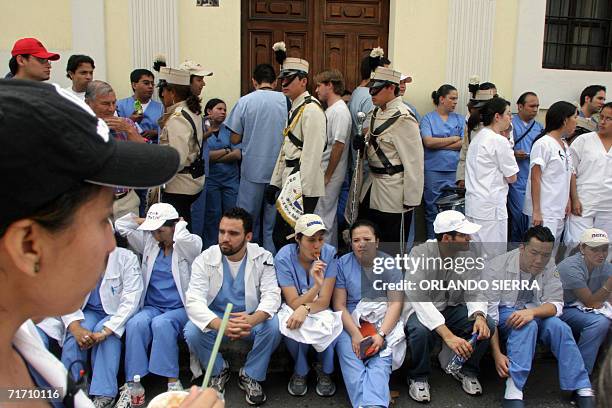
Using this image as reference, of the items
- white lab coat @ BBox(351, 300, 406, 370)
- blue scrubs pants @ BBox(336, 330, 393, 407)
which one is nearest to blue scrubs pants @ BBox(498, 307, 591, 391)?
white lab coat @ BBox(351, 300, 406, 370)

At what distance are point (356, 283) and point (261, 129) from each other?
169 cm

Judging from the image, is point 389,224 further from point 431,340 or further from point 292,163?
point 431,340

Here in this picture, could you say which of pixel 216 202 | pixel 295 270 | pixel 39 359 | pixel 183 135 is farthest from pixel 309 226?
pixel 39 359

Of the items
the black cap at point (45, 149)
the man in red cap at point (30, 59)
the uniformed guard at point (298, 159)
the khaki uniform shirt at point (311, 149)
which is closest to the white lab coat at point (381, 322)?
the uniformed guard at point (298, 159)

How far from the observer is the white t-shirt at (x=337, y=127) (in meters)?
4.94

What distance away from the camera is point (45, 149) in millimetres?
758

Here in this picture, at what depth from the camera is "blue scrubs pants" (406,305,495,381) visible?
3943 mm

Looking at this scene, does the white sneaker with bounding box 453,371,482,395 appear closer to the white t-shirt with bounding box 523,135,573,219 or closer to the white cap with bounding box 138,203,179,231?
the white t-shirt with bounding box 523,135,573,219

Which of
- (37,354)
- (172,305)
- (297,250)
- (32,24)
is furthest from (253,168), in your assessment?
(37,354)

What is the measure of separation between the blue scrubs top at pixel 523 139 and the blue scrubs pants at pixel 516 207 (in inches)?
1.3

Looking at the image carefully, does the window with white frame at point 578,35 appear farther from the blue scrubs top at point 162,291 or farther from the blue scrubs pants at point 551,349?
the blue scrubs top at point 162,291

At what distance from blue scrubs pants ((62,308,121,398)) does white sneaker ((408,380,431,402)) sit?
6.37 feet

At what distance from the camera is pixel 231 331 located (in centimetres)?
380

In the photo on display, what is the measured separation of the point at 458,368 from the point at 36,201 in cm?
380
